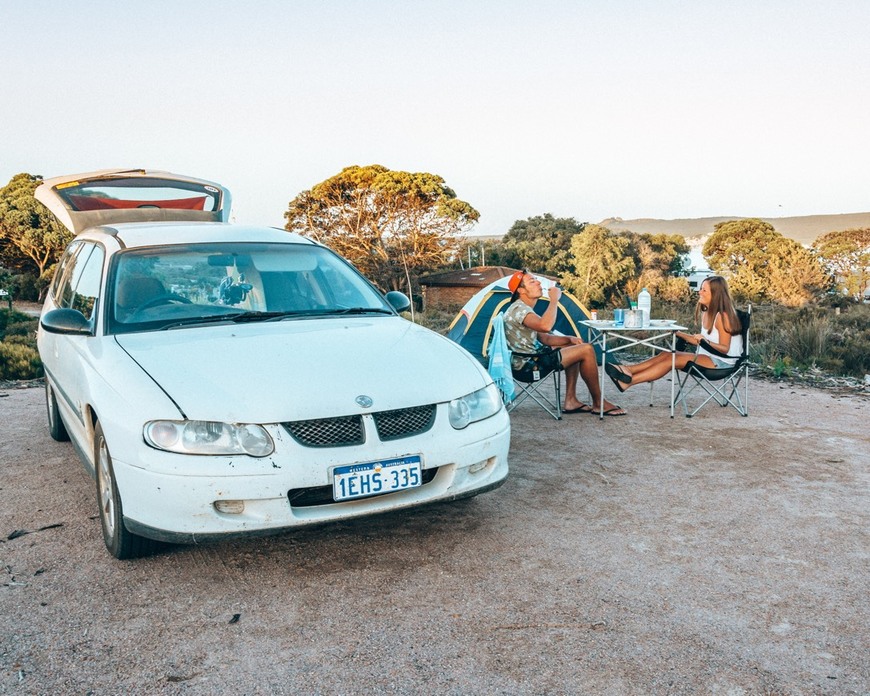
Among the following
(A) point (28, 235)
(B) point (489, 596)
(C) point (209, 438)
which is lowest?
(B) point (489, 596)

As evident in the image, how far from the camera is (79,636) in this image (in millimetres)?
2807

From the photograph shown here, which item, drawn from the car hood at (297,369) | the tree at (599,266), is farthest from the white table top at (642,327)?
the tree at (599,266)

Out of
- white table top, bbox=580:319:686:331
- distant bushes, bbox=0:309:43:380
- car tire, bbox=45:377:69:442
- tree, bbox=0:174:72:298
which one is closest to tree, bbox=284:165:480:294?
tree, bbox=0:174:72:298

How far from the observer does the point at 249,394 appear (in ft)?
10.4

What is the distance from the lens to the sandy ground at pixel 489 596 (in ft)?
8.35

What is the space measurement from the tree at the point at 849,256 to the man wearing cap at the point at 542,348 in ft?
118

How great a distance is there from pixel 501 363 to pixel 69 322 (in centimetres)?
340

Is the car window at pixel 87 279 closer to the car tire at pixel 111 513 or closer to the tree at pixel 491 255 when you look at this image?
the car tire at pixel 111 513

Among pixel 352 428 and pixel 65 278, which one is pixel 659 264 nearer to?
pixel 65 278

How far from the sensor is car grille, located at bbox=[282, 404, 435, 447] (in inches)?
123

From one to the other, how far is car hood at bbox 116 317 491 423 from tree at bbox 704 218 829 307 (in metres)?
27.0

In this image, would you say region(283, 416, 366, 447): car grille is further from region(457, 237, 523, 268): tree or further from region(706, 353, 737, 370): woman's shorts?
region(457, 237, 523, 268): tree

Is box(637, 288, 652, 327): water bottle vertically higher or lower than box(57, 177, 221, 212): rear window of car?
lower

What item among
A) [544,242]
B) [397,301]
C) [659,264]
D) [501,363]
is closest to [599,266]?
[544,242]
